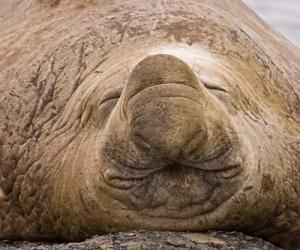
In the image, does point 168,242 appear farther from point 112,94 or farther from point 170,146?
point 112,94

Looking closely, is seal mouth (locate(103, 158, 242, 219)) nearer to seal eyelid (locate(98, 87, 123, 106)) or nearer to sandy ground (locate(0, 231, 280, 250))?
sandy ground (locate(0, 231, 280, 250))

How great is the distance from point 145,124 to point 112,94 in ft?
2.02

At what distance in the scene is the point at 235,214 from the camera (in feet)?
21.9

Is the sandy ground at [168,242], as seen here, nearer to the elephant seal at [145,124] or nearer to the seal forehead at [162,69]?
the elephant seal at [145,124]

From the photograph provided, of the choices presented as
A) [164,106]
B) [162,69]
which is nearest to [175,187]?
[164,106]

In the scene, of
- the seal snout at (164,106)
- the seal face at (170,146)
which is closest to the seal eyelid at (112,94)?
the seal face at (170,146)

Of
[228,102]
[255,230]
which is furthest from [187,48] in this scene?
[255,230]

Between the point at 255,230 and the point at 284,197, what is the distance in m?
0.22

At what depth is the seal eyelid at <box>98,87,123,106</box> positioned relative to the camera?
22.7 ft

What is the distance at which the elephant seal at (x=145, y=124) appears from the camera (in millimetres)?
6434

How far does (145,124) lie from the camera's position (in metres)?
6.35

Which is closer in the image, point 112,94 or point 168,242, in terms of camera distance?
point 168,242

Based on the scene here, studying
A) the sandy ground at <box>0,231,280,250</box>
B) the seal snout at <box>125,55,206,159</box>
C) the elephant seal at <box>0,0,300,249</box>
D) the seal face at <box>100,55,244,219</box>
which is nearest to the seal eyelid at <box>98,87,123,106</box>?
the elephant seal at <box>0,0,300,249</box>

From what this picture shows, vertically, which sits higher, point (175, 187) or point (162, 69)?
point (162, 69)
